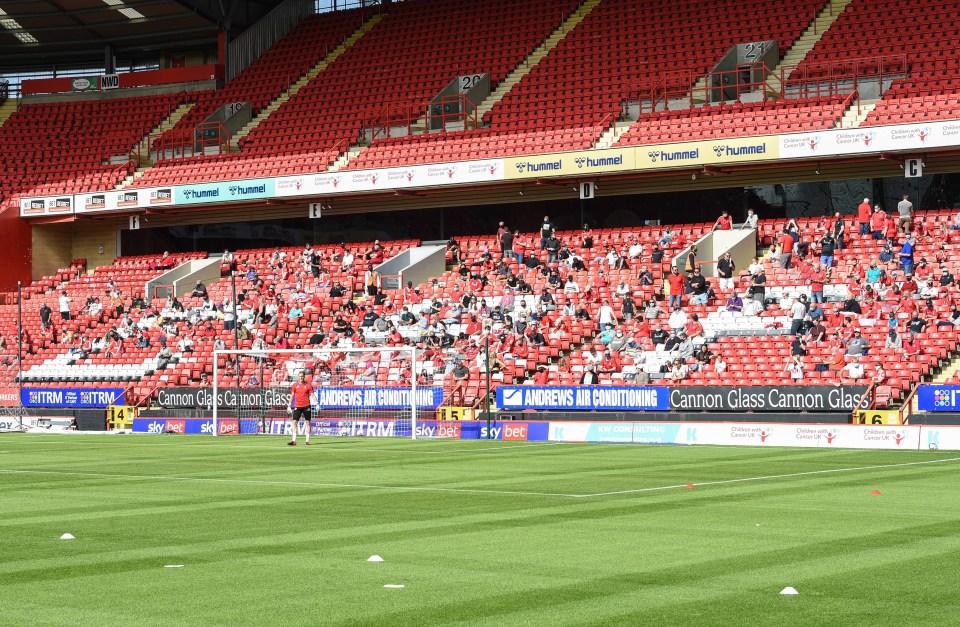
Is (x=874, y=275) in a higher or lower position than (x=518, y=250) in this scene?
lower

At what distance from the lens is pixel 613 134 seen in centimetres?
4538

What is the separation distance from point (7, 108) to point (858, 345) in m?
44.3

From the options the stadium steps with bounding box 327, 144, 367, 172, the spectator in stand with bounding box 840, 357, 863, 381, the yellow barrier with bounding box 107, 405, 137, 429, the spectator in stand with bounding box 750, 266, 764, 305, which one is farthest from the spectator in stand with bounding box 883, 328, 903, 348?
the stadium steps with bounding box 327, 144, 367, 172

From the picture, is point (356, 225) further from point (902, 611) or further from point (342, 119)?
point (902, 611)

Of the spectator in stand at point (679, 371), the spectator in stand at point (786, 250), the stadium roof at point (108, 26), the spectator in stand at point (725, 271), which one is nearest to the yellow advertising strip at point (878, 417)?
the spectator in stand at point (679, 371)

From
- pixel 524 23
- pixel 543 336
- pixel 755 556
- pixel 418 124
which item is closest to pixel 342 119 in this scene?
pixel 418 124

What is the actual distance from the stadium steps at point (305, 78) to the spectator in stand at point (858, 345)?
2956cm

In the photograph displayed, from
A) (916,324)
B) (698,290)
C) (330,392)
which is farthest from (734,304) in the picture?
(330,392)

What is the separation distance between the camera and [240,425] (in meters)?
38.5

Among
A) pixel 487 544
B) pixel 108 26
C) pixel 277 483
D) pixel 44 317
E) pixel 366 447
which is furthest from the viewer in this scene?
pixel 108 26

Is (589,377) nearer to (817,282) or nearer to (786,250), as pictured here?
(817,282)

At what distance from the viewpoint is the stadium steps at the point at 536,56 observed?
50.8 meters

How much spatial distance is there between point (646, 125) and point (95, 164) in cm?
2531

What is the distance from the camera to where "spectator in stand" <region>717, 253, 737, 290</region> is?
38.7m
